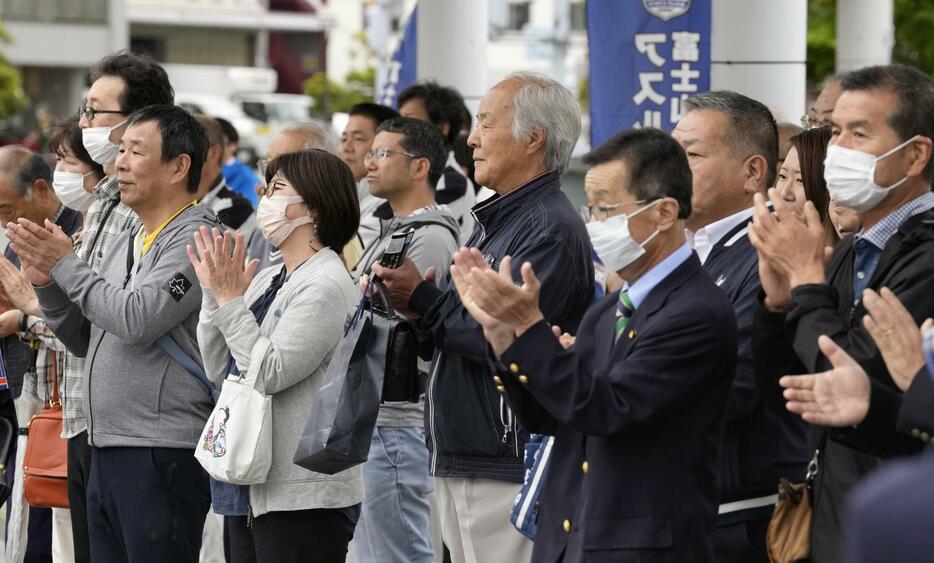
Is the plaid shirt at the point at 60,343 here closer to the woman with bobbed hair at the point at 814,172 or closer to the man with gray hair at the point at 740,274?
the man with gray hair at the point at 740,274

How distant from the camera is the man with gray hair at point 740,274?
13.8ft

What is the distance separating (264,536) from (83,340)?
131cm

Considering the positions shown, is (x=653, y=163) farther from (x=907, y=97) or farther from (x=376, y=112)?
(x=376, y=112)

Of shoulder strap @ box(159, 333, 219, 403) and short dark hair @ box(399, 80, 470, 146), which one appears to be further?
short dark hair @ box(399, 80, 470, 146)

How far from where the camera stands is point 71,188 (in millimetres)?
6461

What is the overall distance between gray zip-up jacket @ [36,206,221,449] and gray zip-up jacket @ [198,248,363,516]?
243 millimetres

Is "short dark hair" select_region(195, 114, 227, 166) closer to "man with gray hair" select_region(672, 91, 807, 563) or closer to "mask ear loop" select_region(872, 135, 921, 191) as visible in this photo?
"man with gray hair" select_region(672, 91, 807, 563)

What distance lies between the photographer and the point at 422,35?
1092 cm

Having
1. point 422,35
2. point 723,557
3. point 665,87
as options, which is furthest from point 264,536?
point 422,35

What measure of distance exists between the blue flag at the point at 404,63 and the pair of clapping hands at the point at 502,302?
7.60 m

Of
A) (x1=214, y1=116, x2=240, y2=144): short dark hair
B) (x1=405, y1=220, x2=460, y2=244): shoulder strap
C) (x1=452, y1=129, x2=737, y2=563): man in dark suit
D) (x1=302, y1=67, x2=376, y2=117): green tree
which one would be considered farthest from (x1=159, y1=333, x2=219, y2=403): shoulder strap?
(x1=302, y1=67, x2=376, y2=117): green tree

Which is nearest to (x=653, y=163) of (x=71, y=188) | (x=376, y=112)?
(x=71, y=188)

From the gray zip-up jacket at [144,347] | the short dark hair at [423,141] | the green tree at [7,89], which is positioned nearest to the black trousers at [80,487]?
the gray zip-up jacket at [144,347]

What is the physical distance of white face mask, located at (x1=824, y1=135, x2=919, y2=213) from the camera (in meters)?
3.69
